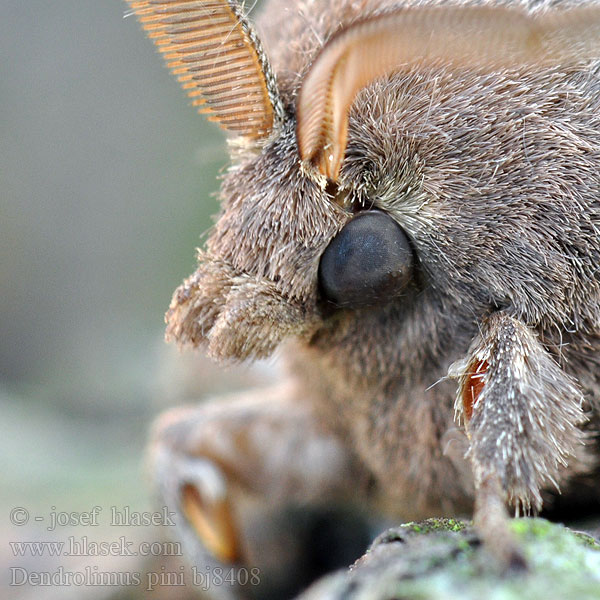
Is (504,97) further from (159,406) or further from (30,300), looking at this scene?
(30,300)

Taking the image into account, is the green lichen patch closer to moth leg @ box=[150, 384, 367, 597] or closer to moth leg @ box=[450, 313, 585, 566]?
moth leg @ box=[450, 313, 585, 566]

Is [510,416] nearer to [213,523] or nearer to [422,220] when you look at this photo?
[422,220]

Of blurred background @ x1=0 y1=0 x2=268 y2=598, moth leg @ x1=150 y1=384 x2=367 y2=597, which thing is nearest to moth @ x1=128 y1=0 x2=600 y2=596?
moth leg @ x1=150 y1=384 x2=367 y2=597

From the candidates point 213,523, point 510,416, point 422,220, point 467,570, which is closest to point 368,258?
point 422,220

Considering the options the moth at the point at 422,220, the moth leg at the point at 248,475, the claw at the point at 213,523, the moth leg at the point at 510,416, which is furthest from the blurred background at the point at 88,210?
the moth leg at the point at 510,416

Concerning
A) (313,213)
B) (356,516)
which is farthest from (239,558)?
(313,213)
